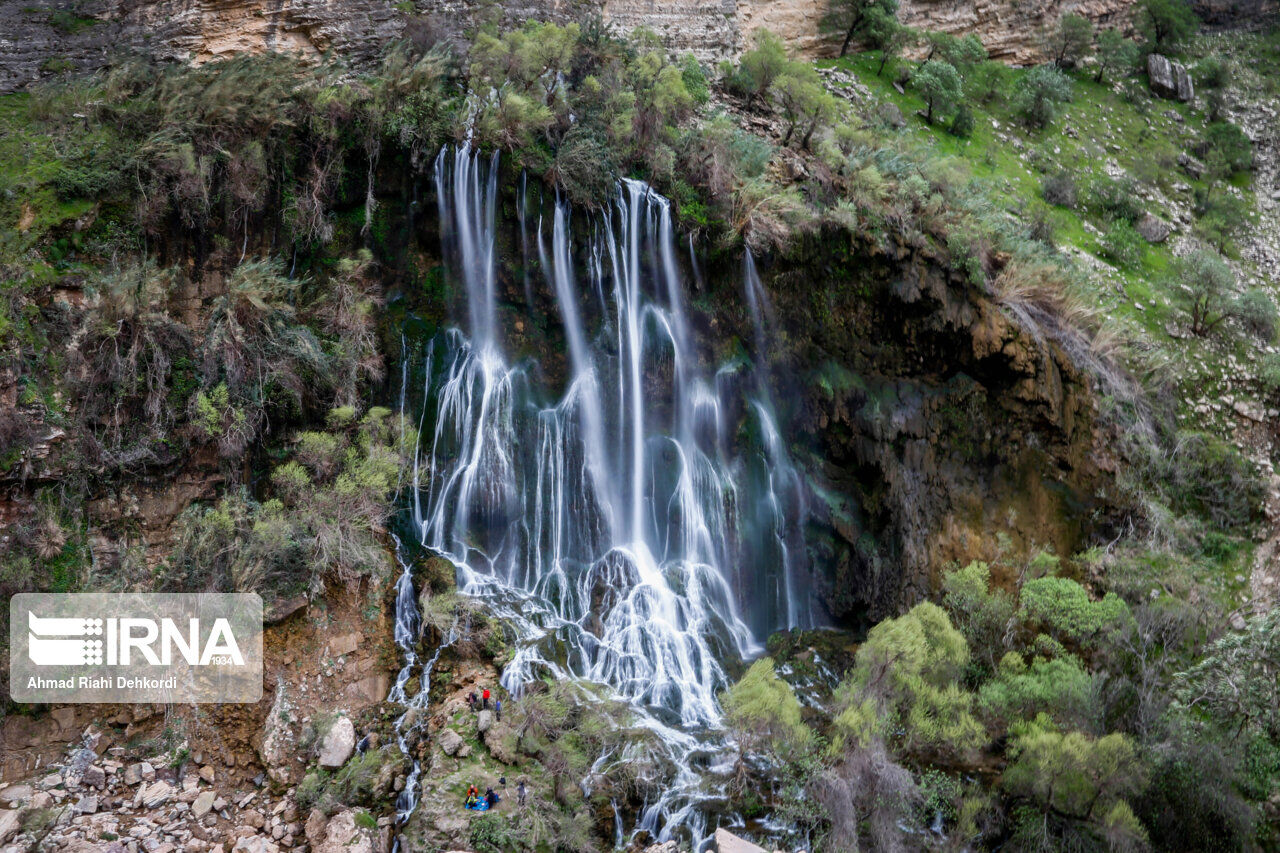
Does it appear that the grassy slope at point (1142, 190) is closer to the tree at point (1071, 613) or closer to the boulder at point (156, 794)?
the tree at point (1071, 613)

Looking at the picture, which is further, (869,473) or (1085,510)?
(869,473)

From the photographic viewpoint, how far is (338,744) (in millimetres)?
12773

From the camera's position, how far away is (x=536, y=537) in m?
16.9

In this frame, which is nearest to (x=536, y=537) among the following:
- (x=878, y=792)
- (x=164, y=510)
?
(x=164, y=510)

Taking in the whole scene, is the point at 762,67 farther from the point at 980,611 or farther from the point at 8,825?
the point at 8,825

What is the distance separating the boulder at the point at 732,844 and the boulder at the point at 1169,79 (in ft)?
104

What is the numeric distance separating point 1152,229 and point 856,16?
12.4 metres

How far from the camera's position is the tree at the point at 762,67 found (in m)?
23.7

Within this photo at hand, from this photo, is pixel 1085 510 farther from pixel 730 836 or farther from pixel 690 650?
pixel 730 836

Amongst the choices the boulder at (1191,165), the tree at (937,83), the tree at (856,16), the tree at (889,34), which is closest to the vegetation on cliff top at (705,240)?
the tree at (937,83)

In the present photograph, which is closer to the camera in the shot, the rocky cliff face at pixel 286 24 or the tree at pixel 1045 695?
the tree at pixel 1045 695

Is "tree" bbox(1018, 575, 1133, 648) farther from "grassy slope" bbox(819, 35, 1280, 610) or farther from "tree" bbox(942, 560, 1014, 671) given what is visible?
"grassy slope" bbox(819, 35, 1280, 610)

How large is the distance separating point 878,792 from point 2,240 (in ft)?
60.1
